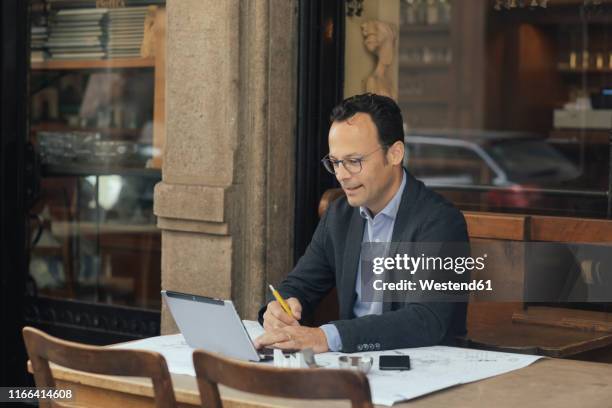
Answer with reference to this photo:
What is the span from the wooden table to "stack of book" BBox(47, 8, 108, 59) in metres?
3.56

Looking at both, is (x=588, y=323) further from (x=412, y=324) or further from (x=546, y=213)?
(x=412, y=324)

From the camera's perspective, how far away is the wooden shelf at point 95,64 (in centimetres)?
677

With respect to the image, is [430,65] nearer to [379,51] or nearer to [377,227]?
[379,51]

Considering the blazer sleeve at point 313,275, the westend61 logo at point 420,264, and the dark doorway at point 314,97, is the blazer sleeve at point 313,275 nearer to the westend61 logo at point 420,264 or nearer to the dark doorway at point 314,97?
the westend61 logo at point 420,264

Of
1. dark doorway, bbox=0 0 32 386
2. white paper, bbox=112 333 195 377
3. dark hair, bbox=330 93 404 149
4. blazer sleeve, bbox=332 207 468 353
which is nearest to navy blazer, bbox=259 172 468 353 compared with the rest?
blazer sleeve, bbox=332 207 468 353

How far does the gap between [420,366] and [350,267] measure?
913 millimetres

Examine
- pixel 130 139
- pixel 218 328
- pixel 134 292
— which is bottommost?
pixel 134 292

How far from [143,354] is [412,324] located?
1.18 metres

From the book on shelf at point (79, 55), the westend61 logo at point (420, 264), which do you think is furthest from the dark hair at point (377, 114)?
the book on shelf at point (79, 55)

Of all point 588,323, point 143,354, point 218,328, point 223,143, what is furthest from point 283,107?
point 143,354

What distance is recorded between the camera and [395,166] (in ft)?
14.8

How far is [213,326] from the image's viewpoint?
146 inches

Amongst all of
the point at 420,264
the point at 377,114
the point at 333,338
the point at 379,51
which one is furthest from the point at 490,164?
the point at 333,338

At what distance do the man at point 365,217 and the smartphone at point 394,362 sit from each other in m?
0.44
